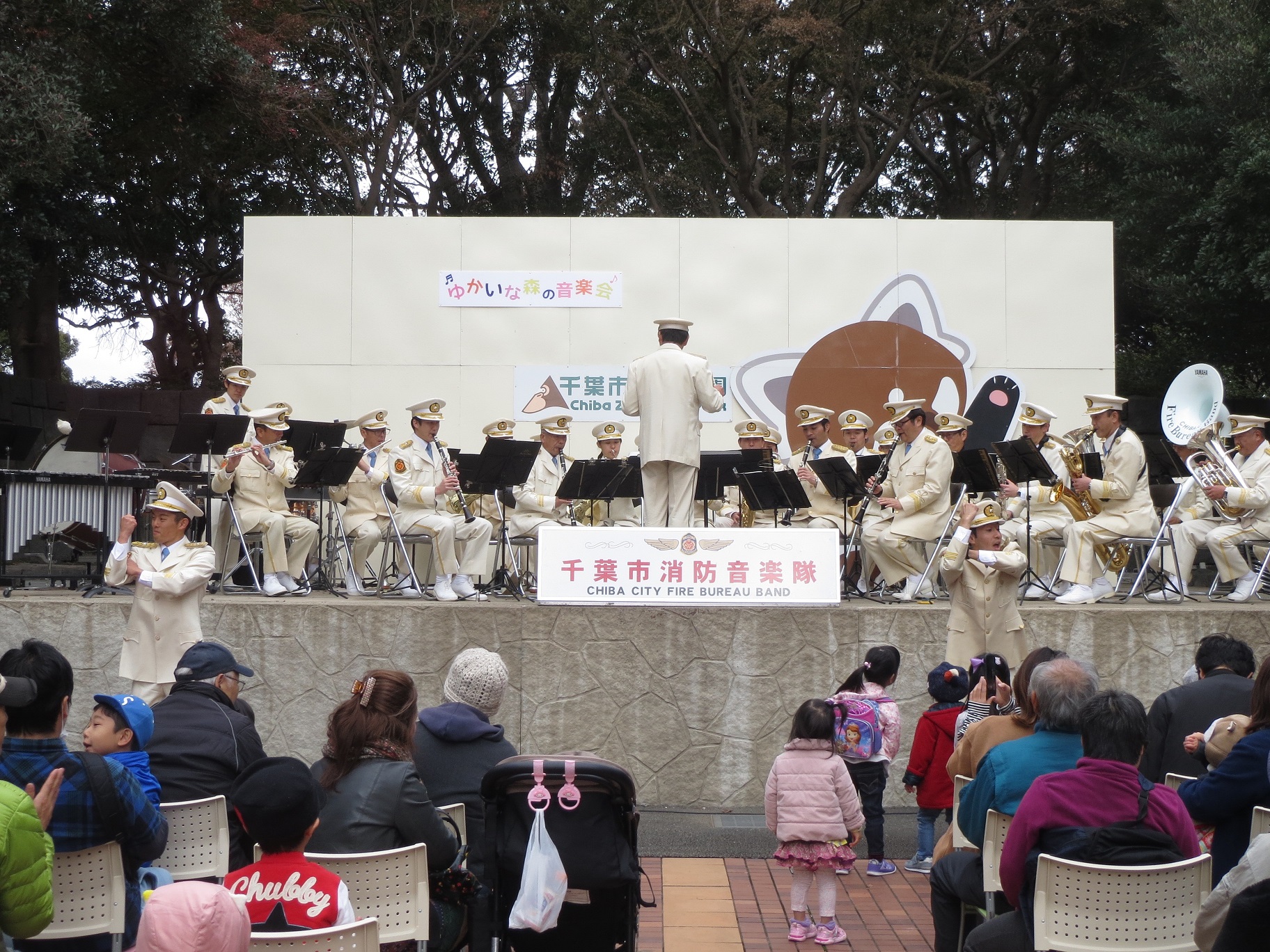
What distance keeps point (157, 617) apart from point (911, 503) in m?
5.78

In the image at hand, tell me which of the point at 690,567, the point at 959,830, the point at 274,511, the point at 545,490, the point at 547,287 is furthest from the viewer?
the point at 547,287

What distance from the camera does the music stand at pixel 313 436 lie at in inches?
422

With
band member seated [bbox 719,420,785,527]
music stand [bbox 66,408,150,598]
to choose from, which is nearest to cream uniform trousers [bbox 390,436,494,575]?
music stand [bbox 66,408,150,598]

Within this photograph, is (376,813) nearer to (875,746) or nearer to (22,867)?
(22,867)

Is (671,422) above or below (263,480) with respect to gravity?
above

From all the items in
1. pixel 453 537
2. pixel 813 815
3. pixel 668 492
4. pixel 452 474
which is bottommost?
pixel 813 815

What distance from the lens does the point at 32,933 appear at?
3531 mm

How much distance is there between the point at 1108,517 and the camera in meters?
10.8

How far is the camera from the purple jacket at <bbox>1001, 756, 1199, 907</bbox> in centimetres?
396

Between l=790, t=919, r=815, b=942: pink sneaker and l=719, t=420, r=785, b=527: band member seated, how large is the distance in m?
5.65

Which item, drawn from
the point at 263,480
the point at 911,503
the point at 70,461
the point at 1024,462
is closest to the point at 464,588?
the point at 263,480

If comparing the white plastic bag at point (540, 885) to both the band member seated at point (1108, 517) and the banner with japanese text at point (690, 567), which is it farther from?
the band member seated at point (1108, 517)

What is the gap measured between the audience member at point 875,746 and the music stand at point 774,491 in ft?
8.26

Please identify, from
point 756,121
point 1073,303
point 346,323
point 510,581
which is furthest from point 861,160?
point 510,581
